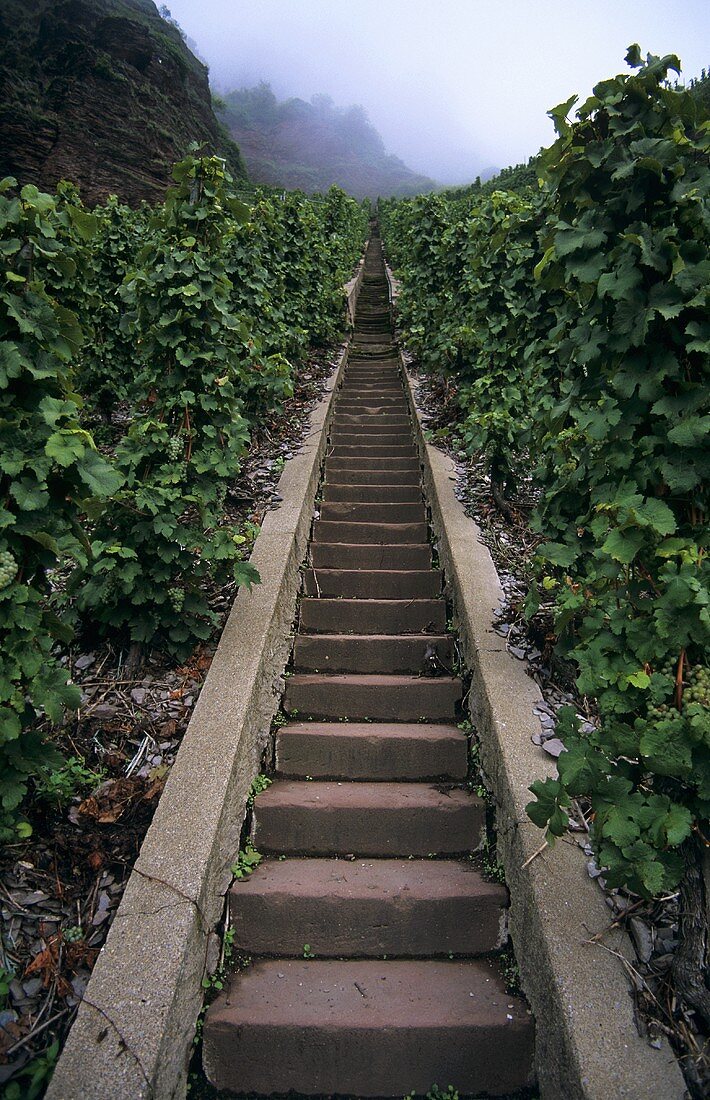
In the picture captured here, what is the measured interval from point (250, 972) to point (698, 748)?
1.88 meters

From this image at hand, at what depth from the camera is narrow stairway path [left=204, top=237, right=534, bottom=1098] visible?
216cm

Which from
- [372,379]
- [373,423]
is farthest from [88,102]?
[373,423]

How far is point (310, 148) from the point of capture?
262 ft

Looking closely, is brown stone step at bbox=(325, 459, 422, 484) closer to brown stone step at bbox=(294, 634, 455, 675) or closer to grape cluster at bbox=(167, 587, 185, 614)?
brown stone step at bbox=(294, 634, 455, 675)

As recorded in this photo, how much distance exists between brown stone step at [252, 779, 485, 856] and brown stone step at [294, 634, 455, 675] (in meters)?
1.00

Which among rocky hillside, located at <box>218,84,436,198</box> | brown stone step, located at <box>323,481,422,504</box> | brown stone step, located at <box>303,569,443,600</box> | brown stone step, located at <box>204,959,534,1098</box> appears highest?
rocky hillside, located at <box>218,84,436,198</box>

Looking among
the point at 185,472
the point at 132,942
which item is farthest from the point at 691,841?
the point at 185,472

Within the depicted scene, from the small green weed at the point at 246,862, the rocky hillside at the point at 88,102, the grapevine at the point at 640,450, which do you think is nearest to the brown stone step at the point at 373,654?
the small green weed at the point at 246,862

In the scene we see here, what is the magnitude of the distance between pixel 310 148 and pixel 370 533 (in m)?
91.4

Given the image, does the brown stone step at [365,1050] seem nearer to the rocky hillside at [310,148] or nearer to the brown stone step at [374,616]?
the brown stone step at [374,616]

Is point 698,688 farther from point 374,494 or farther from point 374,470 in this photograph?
point 374,470

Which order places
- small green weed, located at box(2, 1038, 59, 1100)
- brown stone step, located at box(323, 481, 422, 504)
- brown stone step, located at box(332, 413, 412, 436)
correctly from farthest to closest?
brown stone step, located at box(332, 413, 412, 436) < brown stone step, located at box(323, 481, 422, 504) < small green weed, located at box(2, 1038, 59, 1100)

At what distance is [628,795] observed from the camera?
72.2 inches

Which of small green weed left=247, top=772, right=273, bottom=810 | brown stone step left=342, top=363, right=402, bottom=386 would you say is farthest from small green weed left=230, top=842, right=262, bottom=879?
brown stone step left=342, top=363, right=402, bottom=386
